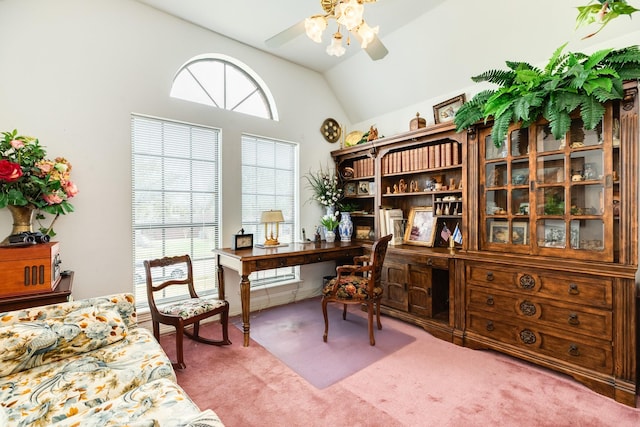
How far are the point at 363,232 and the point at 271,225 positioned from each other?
1308 mm

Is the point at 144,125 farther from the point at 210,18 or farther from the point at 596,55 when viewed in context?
the point at 596,55

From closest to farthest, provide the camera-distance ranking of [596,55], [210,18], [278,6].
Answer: [596,55], [278,6], [210,18]

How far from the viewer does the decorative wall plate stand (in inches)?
176

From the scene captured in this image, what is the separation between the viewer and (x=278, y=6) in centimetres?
296

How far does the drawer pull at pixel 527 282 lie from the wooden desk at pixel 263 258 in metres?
1.76

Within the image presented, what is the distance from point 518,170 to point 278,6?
107 inches

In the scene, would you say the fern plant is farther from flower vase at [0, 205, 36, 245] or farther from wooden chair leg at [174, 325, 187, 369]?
flower vase at [0, 205, 36, 245]

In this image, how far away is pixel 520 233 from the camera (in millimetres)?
2637

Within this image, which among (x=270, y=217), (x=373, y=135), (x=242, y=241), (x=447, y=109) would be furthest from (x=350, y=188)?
(x=242, y=241)

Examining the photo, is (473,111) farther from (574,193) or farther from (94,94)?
(94,94)

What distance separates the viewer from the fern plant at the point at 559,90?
198cm

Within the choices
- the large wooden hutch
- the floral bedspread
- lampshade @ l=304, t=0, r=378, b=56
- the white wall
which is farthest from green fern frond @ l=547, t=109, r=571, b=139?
the white wall

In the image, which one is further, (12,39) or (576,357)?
(12,39)

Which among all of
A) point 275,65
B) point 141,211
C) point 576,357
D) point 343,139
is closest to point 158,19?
point 275,65
